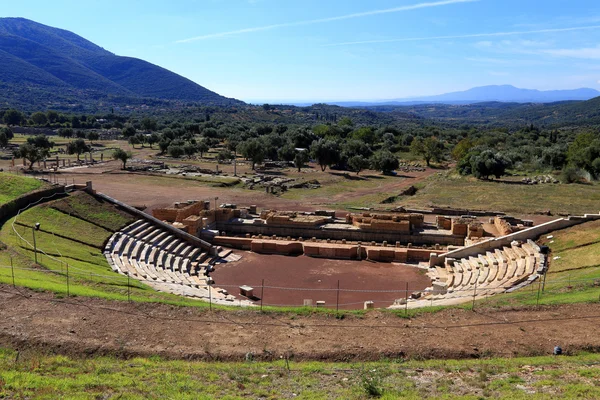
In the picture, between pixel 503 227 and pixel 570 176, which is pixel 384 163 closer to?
pixel 570 176

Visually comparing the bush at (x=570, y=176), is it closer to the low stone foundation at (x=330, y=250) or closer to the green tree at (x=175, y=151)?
the low stone foundation at (x=330, y=250)

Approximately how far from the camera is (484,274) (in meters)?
27.4

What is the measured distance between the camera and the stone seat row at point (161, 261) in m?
24.0

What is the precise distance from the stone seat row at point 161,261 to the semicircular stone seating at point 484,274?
37.0 ft

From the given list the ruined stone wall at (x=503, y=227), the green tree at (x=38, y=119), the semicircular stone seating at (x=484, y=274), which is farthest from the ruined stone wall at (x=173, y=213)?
the green tree at (x=38, y=119)

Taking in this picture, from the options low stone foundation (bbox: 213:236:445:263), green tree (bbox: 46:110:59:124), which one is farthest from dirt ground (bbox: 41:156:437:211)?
green tree (bbox: 46:110:59:124)

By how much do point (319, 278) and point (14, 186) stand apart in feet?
76.9

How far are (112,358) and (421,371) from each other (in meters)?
9.50

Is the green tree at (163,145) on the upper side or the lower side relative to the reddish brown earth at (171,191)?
upper

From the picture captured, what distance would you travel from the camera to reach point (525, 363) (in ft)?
45.0

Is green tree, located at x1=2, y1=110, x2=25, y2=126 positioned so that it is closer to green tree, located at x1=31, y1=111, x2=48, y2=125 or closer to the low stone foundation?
green tree, located at x1=31, y1=111, x2=48, y2=125

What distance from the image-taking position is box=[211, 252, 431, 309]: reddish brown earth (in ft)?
84.5

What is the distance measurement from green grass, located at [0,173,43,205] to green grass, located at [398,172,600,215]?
3660 centimetres

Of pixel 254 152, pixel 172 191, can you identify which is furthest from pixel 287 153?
pixel 172 191
